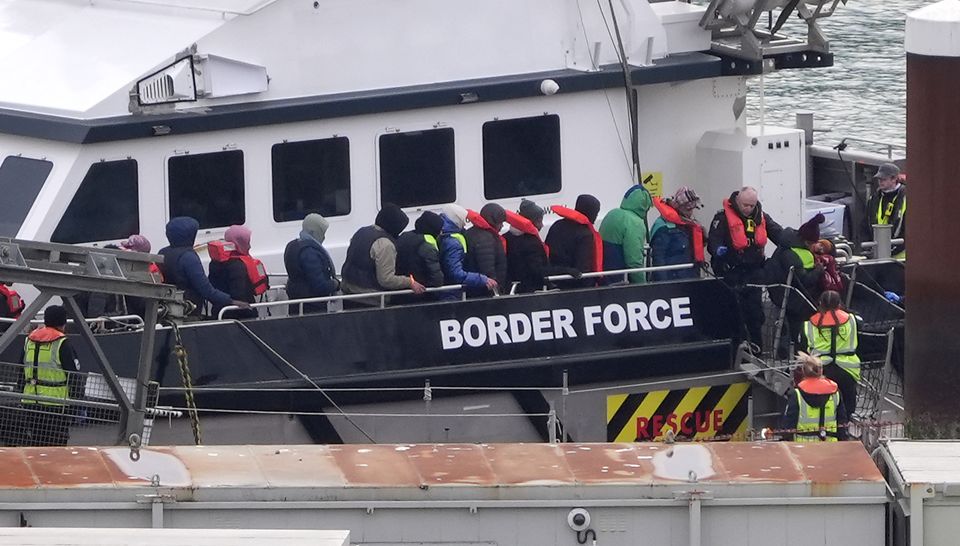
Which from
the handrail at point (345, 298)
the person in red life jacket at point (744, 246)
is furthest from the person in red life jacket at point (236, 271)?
the person in red life jacket at point (744, 246)

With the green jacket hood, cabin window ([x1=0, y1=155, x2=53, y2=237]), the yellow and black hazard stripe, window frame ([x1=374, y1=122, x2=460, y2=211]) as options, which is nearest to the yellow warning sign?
the green jacket hood

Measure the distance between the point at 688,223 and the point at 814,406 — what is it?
65.0 inches

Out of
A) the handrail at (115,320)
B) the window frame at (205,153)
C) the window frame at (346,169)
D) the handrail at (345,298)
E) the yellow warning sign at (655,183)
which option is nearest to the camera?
the handrail at (115,320)

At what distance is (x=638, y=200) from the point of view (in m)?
11.1

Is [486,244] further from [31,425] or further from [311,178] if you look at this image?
[31,425]

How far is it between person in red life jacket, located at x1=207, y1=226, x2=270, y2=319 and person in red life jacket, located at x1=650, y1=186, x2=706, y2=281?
2493 millimetres

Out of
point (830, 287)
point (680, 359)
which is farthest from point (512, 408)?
point (830, 287)

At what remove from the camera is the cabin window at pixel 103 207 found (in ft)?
34.0

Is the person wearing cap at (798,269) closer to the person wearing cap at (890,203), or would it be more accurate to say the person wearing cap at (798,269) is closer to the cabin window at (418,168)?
the person wearing cap at (890,203)

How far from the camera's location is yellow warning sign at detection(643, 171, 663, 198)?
39.4 feet

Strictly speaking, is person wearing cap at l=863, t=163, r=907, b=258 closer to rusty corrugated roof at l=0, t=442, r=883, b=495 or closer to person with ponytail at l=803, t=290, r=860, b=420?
person with ponytail at l=803, t=290, r=860, b=420

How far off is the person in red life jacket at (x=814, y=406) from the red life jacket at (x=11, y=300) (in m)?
4.29

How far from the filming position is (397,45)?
11172 millimetres

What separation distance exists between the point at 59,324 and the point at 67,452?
1.82 metres
